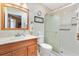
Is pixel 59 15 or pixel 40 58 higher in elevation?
pixel 59 15

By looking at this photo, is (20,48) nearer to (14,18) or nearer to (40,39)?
(40,39)

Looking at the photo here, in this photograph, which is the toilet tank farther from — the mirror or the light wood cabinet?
the mirror

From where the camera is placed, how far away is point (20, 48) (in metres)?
1.39

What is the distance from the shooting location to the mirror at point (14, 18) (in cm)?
136

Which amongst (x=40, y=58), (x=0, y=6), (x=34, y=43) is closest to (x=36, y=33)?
(x=34, y=43)

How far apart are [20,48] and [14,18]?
1.51ft

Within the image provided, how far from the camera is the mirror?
1.36 meters

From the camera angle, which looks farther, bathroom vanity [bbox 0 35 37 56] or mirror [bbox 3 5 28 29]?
mirror [bbox 3 5 28 29]

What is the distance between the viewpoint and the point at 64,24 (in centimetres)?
151

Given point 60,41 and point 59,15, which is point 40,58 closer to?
point 60,41

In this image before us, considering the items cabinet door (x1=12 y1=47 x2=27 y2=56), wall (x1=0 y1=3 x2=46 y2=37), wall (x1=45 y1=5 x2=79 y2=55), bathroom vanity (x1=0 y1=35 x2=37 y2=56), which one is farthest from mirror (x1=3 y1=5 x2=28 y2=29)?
wall (x1=45 y1=5 x2=79 y2=55)

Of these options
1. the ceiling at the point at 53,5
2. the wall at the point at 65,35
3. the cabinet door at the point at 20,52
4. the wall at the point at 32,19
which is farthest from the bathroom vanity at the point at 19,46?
the ceiling at the point at 53,5

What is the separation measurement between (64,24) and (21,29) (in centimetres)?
70

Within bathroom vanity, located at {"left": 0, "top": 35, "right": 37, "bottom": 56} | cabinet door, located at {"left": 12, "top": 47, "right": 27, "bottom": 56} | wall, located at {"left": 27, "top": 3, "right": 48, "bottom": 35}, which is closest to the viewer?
bathroom vanity, located at {"left": 0, "top": 35, "right": 37, "bottom": 56}
